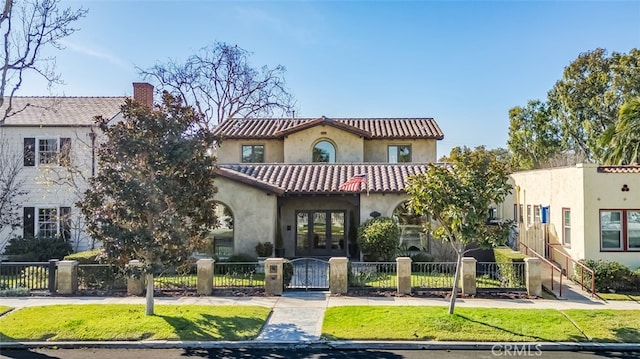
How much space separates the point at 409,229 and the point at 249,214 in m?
7.50

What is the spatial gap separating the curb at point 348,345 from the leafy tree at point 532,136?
118 ft

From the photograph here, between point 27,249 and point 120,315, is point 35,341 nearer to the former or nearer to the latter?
point 120,315

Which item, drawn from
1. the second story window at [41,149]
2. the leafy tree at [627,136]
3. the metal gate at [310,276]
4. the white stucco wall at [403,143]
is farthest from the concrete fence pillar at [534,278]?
the second story window at [41,149]

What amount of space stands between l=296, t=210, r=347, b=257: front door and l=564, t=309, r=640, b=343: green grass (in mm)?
12028

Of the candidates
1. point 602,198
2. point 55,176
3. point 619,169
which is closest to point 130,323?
point 55,176

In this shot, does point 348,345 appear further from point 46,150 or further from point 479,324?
point 46,150

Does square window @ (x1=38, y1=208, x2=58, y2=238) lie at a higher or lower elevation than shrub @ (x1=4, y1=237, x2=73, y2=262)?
higher

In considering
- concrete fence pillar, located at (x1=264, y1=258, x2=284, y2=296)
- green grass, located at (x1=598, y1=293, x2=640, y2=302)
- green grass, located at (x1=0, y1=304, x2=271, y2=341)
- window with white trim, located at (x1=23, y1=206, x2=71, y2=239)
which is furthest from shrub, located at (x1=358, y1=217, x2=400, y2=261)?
window with white trim, located at (x1=23, y1=206, x2=71, y2=239)

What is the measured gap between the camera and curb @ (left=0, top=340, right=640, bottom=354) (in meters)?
10.4

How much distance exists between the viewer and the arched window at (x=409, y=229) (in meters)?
21.8

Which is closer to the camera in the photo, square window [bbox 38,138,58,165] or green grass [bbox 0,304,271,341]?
green grass [bbox 0,304,271,341]

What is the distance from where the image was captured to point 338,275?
591 inches

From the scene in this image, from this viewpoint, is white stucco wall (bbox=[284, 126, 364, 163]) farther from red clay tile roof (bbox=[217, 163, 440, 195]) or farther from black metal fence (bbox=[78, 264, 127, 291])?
black metal fence (bbox=[78, 264, 127, 291])

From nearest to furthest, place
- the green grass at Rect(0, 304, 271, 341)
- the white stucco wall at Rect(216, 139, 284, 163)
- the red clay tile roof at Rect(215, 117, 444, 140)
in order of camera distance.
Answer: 1. the green grass at Rect(0, 304, 271, 341)
2. the red clay tile roof at Rect(215, 117, 444, 140)
3. the white stucco wall at Rect(216, 139, 284, 163)
